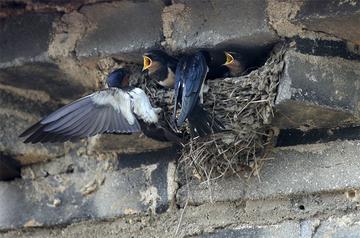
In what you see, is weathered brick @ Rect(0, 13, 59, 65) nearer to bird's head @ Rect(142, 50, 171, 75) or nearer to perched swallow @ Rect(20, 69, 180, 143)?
perched swallow @ Rect(20, 69, 180, 143)

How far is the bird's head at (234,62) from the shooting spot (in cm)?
455

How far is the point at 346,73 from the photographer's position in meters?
4.32

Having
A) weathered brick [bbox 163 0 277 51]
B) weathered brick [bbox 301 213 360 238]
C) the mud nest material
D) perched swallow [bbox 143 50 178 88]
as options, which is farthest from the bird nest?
weathered brick [bbox 301 213 360 238]

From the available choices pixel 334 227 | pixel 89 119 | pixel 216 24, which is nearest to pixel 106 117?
pixel 89 119

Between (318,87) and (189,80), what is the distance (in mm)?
608

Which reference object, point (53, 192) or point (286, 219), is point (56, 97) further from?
point (286, 219)

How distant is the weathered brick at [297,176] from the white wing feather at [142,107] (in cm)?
32

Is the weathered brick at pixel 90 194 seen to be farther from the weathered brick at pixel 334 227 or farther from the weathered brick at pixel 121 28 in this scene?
the weathered brick at pixel 334 227

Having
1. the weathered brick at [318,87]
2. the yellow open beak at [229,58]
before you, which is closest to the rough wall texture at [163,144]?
the weathered brick at [318,87]

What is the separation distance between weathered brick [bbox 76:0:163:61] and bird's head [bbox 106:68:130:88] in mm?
90

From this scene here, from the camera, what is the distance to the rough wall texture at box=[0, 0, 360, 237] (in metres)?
4.29

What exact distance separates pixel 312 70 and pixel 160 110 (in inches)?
27.1

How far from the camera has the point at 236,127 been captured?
446 cm

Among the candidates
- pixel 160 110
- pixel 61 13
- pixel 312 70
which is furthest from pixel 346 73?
pixel 61 13
